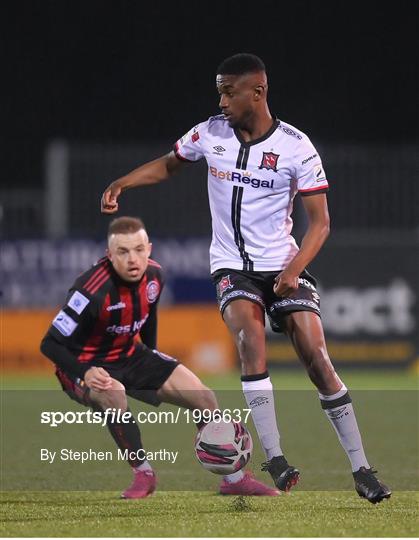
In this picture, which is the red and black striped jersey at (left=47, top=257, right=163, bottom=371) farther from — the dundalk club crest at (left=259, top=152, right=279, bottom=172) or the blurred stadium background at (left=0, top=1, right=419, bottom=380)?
the blurred stadium background at (left=0, top=1, right=419, bottom=380)

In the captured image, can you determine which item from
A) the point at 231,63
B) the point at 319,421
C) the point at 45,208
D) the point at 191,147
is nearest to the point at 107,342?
the point at 191,147

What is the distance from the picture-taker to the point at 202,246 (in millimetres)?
15602

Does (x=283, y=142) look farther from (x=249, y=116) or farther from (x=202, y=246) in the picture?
(x=202, y=246)

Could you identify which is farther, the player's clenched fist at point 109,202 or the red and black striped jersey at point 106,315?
the red and black striped jersey at point 106,315

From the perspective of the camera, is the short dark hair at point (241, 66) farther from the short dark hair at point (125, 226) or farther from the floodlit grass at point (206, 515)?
the floodlit grass at point (206, 515)

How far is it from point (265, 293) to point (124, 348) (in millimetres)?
1150

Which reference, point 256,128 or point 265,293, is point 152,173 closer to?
point 256,128

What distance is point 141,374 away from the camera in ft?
23.3

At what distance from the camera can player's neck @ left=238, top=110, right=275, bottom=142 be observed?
6.36 m

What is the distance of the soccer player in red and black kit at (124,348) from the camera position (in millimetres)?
6797

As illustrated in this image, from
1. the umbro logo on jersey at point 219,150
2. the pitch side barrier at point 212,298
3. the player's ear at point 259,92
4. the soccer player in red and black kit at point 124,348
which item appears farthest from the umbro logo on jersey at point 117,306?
the pitch side barrier at point 212,298

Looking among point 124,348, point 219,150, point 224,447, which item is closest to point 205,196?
point 124,348

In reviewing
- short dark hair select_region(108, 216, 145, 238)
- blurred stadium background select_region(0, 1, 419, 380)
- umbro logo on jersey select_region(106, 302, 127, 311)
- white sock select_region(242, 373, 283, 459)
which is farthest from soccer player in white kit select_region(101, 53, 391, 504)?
blurred stadium background select_region(0, 1, 419, 380)

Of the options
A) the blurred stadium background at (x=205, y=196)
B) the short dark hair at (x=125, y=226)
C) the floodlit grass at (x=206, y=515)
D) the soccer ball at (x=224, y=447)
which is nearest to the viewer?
the floodlit grass at (x=206, y=515)
